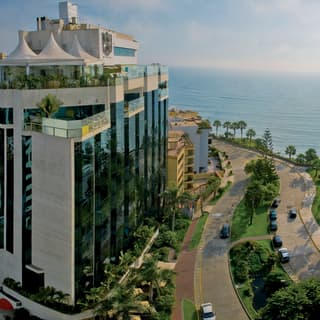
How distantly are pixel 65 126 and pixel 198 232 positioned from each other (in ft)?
69.5

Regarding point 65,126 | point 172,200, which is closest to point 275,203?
point 172,200

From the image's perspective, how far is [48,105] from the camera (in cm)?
2272

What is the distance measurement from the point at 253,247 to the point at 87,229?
54.1 feet

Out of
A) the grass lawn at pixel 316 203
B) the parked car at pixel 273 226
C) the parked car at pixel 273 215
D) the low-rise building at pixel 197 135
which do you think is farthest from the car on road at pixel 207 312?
the low-rise building at pixel 197 135

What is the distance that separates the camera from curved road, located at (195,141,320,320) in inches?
1118

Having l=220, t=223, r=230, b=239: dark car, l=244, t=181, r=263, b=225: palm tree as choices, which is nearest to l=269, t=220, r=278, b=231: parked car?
l=244, t=181, r=263, b=225: palm tree

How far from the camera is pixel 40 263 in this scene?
23.4m

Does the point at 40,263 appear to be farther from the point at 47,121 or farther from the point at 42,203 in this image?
the point at 47,121

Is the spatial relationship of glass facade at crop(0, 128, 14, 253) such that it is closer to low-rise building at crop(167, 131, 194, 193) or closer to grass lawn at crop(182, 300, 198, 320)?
grass lawn at crop(182, 300, 198, 320)

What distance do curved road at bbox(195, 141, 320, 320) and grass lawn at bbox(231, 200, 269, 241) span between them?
2.67 ft

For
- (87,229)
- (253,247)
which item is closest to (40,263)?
(87,229)

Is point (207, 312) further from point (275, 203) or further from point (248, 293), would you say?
point (275, 203)

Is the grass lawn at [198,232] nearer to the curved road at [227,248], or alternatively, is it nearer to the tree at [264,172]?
the curved road at [227,248]

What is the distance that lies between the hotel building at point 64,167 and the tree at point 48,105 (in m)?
Result: 0.30
